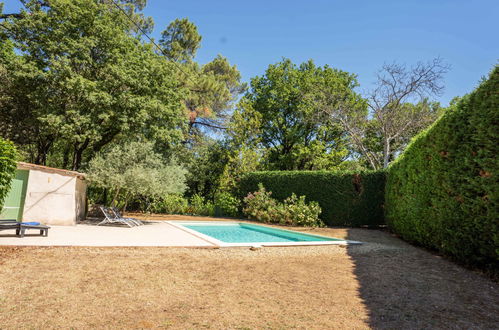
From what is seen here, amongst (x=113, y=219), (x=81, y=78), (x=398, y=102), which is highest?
(x=398, y=102)

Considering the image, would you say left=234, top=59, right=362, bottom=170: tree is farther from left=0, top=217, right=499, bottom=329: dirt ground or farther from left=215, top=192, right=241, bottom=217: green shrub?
left=0, top=217, right=499, bottom=329: dirt ground

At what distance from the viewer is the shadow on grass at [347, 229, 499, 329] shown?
3342 mm

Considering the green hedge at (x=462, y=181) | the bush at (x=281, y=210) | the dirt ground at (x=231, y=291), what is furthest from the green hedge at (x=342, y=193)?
the dirt ground at (x=231, y=291)

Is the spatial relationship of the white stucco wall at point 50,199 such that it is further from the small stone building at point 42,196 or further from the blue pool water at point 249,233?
the blue pool water at point 249,233

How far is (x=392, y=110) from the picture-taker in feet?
61.4

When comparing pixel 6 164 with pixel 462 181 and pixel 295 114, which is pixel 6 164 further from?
pixel 295 114

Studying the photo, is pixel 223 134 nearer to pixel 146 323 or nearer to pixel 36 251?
pixel 36 251

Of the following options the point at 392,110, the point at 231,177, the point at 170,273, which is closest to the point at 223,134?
the point at 231,177

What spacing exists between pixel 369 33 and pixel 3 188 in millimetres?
11753

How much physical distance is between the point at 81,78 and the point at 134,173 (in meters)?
5.47

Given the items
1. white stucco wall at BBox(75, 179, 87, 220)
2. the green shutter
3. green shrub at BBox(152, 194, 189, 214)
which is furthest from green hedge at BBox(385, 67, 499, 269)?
green shrub at BBox(152, 194, 189, 214)

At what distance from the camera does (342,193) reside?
14648mm

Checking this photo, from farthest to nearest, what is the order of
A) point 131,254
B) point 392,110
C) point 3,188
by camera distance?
point 392,110 < point 3,188 < point 131,254

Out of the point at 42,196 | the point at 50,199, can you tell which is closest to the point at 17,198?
the point at 42,196
